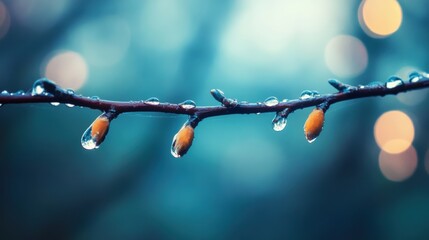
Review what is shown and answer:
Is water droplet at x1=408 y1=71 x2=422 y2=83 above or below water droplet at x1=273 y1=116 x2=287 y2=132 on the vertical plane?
above

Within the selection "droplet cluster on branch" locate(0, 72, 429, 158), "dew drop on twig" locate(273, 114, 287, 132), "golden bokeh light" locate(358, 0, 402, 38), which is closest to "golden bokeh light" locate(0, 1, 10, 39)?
"golden bokeh light" locate(358, 0, 402, 38)

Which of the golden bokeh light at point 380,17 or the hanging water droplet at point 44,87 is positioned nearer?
the hanging water droplet at point 44,87

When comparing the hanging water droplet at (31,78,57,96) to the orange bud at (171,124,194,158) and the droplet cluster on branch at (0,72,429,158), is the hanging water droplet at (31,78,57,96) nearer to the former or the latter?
the droplet cluster on branch at (0,72,429,158)

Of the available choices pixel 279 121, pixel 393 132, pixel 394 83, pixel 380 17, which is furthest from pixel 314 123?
pixel 393 132

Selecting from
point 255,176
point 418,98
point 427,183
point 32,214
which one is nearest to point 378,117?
point 418,98

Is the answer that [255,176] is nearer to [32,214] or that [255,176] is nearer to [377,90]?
[32,214]

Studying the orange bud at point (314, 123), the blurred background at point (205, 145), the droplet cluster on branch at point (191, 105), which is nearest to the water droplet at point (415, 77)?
the droplet cluster on branch at point (191, 105)

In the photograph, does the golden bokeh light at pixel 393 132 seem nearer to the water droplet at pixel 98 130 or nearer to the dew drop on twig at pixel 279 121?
the dew drop on twig at pixel 279 121
